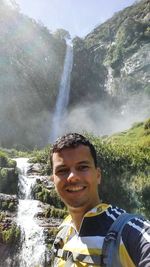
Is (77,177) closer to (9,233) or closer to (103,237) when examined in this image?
(103,237)

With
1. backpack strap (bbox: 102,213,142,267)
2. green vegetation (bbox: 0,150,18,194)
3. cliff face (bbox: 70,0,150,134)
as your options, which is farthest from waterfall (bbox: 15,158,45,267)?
cliff face (bbox: 70,0,150,134)

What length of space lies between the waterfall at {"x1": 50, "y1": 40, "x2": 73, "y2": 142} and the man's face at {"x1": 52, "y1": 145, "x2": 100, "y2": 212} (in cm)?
5192

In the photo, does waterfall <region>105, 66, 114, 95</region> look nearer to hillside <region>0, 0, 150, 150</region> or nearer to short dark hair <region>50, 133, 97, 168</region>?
hillside <region>0, 0, 150, 150</region>

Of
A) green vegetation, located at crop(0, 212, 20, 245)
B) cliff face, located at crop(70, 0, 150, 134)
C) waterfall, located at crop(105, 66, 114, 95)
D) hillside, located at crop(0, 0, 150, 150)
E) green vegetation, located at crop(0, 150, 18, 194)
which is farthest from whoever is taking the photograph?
waterfall, located at crop(105, 66, 114, 95)

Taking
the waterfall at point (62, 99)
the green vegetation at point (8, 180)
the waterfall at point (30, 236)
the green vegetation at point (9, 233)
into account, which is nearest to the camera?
the waterfall at point (30, 236)

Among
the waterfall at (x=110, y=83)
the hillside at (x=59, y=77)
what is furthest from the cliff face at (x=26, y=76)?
the waterfall at (x=110, y=83)

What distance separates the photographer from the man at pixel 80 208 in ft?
8.05

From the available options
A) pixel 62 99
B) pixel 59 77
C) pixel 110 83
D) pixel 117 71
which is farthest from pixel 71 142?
pixel 117 71

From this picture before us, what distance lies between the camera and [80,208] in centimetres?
280

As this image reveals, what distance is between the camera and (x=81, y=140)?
293cm

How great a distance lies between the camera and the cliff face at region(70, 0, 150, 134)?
6166cm

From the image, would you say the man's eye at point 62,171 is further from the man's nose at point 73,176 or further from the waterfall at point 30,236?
the waterfall at point 30,236

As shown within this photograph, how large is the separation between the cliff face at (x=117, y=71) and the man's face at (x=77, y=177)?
55.1 metres

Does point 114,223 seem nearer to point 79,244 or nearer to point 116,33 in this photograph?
point 79,244
